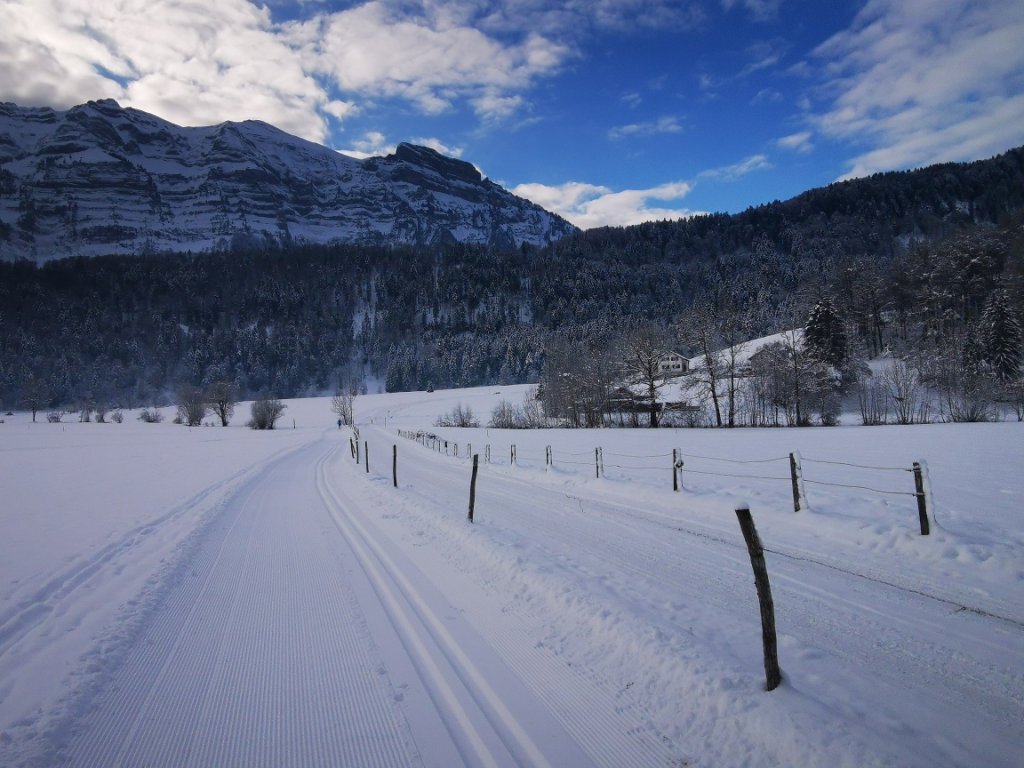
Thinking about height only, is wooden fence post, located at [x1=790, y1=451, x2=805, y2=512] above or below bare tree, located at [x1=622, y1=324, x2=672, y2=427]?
below

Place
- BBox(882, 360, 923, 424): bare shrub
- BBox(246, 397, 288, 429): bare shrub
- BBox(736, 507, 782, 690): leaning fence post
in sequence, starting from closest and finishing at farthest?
BBox(736, 507, 782, 690): leaning fence post → BBox(882, 360, 923, 424): bare shrub → BBox(246, 397, 288, 429): bare shrub

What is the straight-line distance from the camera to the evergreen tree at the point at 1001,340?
126ft

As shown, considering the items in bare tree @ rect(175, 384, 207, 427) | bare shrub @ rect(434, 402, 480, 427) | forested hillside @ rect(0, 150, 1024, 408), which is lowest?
bare shrub @ rect(434, 402, 480, 427)

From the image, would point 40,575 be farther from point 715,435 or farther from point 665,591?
point 715,435

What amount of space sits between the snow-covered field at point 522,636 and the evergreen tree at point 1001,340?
40020 mm

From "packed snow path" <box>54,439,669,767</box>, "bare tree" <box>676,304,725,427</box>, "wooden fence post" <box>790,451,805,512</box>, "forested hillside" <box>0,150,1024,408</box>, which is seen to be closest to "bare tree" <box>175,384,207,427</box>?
"forested hillside" <box>0,150,1024,408</box>

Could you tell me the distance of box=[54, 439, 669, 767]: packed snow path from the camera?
337cm

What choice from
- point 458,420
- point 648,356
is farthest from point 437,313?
point 648,356

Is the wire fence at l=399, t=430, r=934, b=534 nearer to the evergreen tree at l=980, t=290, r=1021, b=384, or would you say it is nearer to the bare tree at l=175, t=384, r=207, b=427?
the evergreen tree at l=980, t=290, r=1021, b=384

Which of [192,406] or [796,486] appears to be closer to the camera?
[796,486]

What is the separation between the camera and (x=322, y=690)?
413 centimetres

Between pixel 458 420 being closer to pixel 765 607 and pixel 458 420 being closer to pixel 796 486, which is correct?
pixel 796 486

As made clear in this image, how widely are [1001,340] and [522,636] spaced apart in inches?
2142

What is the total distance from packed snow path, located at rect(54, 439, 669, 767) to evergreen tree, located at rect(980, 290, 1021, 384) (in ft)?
171
